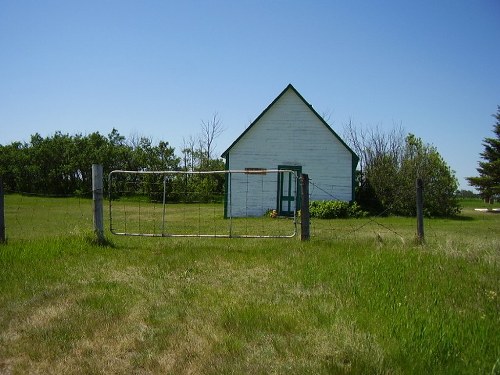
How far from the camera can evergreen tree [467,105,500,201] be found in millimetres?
45562

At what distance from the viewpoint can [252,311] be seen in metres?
5.06

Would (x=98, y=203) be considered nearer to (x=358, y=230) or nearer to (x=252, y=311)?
(x=252, y=311)

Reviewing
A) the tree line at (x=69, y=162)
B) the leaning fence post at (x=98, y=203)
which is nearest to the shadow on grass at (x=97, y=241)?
the leaning fence post at (x=98, y=203)

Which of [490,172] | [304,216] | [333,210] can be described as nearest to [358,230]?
[304,216]

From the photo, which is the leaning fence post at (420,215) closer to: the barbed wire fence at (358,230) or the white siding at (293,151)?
the barbed wire fence at (358,230)

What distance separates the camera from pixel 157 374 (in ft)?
12.7

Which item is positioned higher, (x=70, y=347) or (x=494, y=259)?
(x=494, y=259)

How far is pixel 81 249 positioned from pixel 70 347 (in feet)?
15.8

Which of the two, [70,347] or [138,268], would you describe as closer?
[70,347]

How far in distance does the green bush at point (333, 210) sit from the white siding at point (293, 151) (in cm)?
119

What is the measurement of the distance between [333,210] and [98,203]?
13.5 metres

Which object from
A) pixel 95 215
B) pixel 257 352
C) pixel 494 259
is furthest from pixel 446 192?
pixel 257 352

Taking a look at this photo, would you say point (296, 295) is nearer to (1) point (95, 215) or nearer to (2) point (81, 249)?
(2) point (81, 249)

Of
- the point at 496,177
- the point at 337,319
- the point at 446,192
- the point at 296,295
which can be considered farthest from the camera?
the point at 496,177
